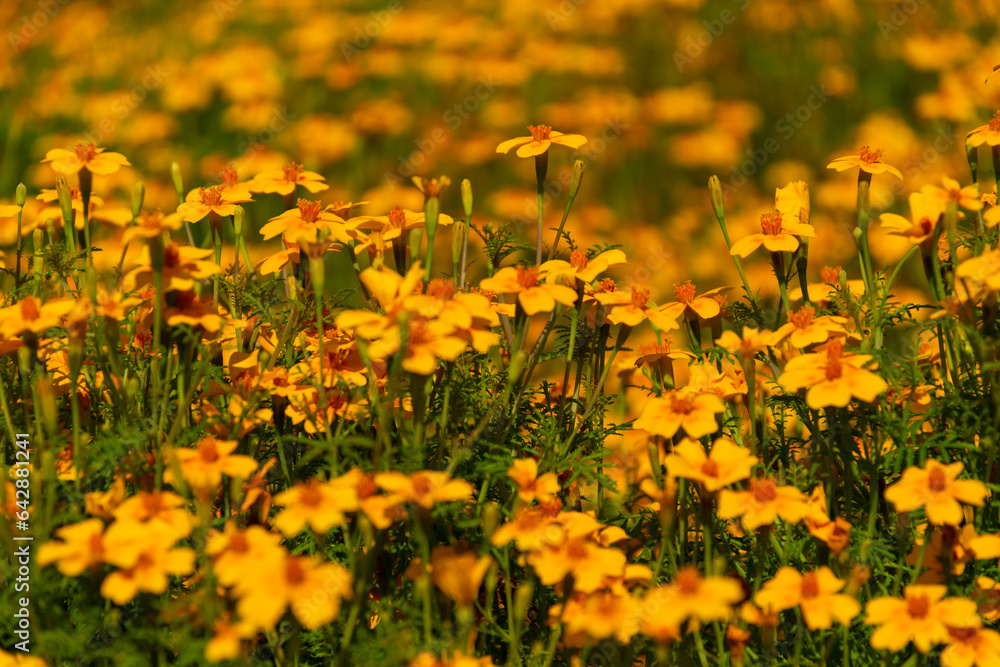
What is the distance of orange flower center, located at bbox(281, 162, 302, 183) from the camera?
1.91m

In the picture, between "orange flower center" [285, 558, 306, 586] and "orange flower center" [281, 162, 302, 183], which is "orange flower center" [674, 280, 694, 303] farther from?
"orange flower center" [285, 558, 306, 586]

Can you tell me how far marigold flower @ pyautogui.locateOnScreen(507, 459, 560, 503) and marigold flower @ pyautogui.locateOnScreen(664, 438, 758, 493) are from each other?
17 centimetres

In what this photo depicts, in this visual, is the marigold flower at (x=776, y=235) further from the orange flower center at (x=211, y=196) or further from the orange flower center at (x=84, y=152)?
the orange flower center at (x=84, y=152)

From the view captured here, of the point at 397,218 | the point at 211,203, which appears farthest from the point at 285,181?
the point at 397,218

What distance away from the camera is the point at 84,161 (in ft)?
5.74

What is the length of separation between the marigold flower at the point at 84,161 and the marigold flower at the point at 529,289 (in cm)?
70

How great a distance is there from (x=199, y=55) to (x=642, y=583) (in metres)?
7.18

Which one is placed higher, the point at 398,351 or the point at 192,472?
the point at 398,351

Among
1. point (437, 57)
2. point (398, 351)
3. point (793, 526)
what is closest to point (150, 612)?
point (398, 351)

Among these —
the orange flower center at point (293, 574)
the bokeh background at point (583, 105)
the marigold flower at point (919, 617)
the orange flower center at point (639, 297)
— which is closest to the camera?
the orange flower center at point (293, 574)

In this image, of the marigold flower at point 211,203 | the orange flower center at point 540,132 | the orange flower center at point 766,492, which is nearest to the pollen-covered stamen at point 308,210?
the marigold flower at point 211,203

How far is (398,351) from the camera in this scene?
1307 millimetres

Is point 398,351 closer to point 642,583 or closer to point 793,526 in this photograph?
point 642,583

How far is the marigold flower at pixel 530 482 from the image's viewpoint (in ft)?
4.61
